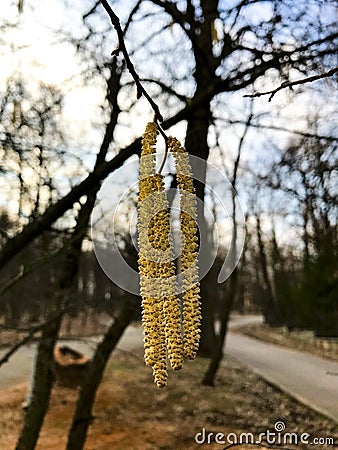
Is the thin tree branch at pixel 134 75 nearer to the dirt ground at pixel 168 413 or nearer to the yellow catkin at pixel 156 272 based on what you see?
the yellow catkin at pixel 156 272

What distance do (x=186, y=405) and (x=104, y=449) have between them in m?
1.23

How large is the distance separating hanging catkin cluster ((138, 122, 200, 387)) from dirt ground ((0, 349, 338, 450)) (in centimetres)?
252

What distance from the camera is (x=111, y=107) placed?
2.45m

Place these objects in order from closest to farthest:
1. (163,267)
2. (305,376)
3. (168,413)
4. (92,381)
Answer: (163,267) < (92,381) < (305,376) < (168,413)

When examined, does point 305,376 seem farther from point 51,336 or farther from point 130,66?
point 130,66

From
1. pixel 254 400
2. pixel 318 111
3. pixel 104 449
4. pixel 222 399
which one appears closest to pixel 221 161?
pixel 318 111

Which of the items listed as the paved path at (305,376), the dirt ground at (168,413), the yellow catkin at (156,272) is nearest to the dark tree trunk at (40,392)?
the dirt ground at (168,413)

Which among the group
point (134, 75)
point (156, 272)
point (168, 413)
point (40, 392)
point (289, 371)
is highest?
point (134, 75)

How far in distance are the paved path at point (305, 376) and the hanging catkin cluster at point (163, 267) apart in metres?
1.49

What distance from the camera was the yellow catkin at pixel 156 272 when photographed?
371mm

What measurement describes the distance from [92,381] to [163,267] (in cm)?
208

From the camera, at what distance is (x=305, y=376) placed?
10.9 feet

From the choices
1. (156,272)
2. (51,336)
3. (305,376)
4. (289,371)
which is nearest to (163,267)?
(156,272)

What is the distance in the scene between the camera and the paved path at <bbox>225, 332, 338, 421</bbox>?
2.59 metres
